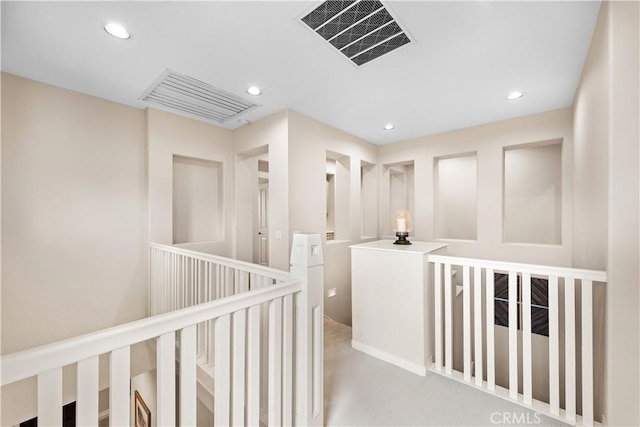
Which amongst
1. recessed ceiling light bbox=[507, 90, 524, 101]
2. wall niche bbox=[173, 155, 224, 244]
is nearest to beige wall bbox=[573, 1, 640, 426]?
recessed ceiling light bbox=[507, 90, 524, 101]

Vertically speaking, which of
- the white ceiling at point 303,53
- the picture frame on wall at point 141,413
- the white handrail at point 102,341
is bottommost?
the picture frame on wall at point 141,413

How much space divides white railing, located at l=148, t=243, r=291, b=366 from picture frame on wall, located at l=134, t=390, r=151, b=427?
1.51m

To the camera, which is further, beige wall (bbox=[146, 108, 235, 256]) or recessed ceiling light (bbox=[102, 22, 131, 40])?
beige wall (bbox=[146, 108, 235, 256])

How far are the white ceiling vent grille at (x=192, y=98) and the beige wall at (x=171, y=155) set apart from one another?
0.18m

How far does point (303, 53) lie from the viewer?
2023 millimetres

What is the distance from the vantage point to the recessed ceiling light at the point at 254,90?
8.47ft

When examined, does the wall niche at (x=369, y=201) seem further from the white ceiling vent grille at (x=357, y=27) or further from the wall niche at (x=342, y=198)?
the white ceiling vent grille at (x=357, y=27)

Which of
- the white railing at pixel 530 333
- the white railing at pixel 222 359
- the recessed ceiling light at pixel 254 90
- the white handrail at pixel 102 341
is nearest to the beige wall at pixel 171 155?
the recessed ceiling light at pixel 254 90

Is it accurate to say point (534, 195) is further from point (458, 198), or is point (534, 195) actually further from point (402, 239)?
point (402, 239)

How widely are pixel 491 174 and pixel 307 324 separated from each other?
10.8ft

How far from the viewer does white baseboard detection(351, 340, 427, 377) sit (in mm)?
2084

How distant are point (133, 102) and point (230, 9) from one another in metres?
2.08

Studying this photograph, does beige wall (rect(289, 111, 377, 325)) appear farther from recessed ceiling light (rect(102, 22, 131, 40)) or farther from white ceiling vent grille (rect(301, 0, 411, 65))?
recessed ceiling light (rect(102, 22, 131, 40))

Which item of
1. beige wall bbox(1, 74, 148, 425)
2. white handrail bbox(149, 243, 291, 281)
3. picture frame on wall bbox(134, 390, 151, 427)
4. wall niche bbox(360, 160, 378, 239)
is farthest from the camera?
wall niche bbox(360, 160, 378, 239)
